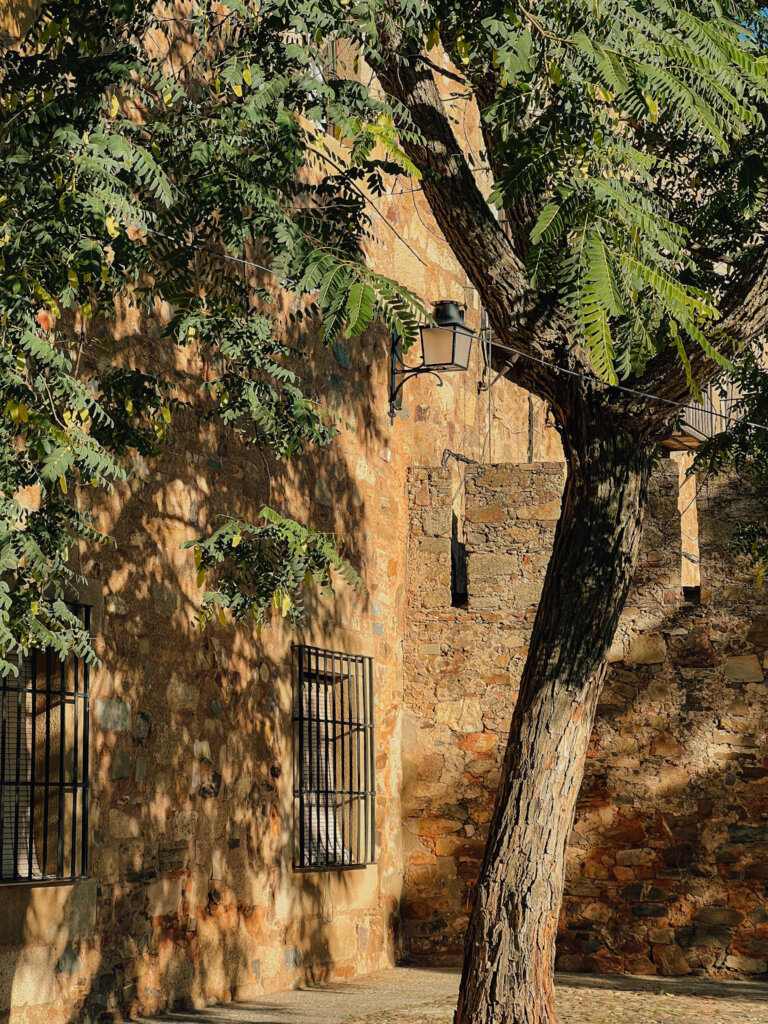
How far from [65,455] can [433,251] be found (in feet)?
22.2

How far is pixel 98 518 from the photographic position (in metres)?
6.66

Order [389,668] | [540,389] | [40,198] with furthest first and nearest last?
[389,668] → [540,389] → [40,198]

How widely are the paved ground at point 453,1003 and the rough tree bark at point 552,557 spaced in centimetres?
106

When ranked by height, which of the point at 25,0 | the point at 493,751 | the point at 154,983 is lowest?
the point at 154,983

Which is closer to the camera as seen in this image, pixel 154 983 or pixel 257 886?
pixel 154 983

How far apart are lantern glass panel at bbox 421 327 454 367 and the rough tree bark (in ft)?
8.11

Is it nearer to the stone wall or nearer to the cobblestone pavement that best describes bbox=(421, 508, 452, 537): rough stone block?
the stone wall

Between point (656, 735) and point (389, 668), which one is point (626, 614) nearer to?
point (656, 735)

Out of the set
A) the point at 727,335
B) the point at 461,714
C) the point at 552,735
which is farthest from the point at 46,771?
the point at 461,714

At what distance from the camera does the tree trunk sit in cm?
586

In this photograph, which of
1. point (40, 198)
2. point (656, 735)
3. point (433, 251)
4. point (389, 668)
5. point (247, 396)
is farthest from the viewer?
point (433, 251)

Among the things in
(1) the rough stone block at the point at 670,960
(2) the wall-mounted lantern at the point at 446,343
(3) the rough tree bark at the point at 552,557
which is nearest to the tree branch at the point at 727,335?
(3) the rough tree bark at the point at 552,557

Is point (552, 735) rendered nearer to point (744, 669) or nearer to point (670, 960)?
point (744, 669)

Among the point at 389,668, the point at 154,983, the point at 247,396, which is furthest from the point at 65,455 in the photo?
the point at 389,668
